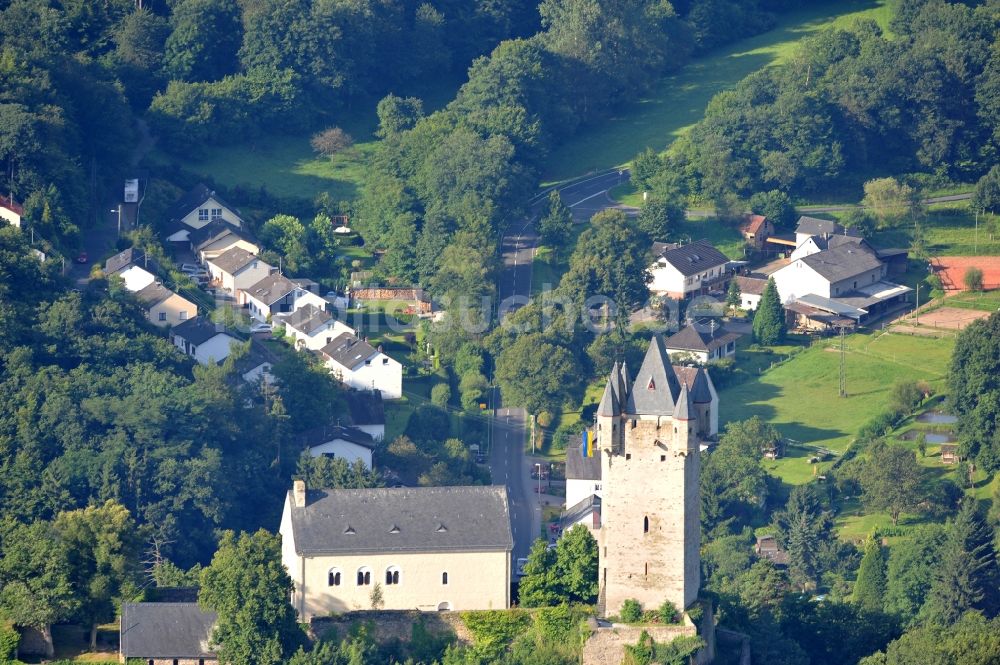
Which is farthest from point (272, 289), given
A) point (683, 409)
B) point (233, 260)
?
point (683, 409)

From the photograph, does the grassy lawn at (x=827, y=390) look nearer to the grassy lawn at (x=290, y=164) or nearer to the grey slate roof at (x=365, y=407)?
the grey slate roof at (x=365, y=407)

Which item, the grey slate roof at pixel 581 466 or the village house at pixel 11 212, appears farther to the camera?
the village house at pixel 11 212

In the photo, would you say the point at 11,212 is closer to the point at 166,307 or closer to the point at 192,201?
the point at 166,307

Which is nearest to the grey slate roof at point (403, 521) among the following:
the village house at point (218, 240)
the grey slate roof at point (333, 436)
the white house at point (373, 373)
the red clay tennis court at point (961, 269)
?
the grey slate roof at point (333, 436)

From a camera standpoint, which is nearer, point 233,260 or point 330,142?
point 233,260

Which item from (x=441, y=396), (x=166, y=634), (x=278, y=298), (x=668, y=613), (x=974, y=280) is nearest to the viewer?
(x=668, y=613)

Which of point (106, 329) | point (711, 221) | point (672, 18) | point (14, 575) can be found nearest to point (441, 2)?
point (672, 18)
